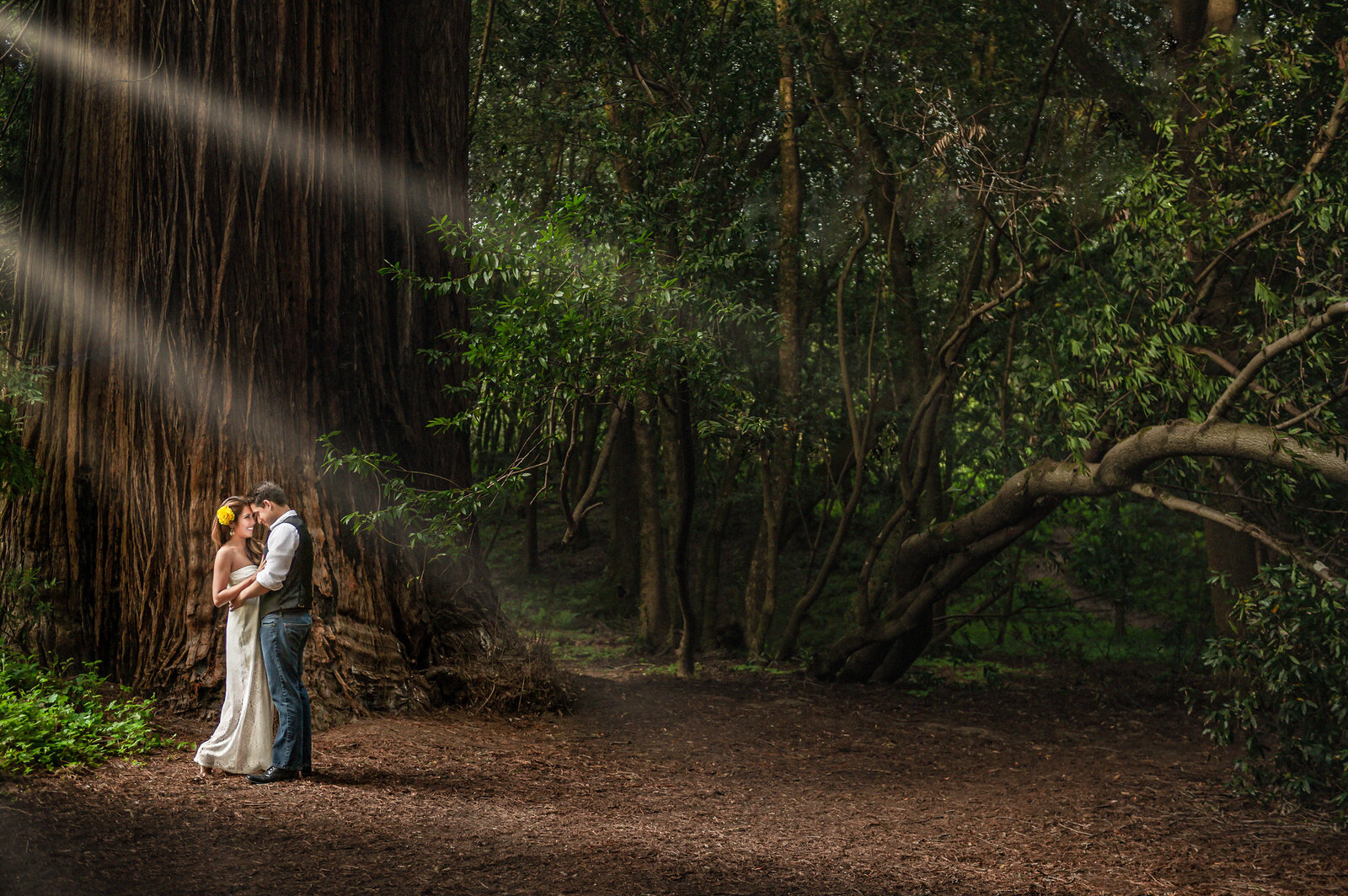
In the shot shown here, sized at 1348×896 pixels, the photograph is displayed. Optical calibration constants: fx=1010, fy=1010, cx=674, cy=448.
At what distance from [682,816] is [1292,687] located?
12.7ft

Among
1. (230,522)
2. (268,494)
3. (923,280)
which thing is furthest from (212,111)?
(923,280)

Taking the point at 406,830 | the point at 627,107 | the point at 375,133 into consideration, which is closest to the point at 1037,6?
the point at 627,107

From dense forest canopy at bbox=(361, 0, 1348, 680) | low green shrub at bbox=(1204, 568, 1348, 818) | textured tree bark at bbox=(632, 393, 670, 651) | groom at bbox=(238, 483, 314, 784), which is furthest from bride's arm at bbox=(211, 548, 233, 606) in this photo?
textured tree bark at bbox=(632, 393, 670, 651)

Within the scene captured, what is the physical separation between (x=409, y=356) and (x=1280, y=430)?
6.21m

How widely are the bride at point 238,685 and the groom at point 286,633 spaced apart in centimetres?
7

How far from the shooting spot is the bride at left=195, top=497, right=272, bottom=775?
18.3 ft

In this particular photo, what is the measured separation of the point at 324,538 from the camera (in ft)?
24.2

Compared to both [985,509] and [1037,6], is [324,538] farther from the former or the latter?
[1037,6]

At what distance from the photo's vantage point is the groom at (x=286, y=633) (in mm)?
5535

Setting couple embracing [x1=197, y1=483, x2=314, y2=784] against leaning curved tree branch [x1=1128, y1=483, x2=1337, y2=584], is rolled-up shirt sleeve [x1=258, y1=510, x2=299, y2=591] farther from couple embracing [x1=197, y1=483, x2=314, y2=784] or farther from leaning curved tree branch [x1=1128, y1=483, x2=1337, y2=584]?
leaning curved tree branch [x1=1128, y1=483, x2=1337, y2=584]

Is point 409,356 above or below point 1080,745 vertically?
above

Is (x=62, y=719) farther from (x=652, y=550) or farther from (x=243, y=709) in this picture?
(x=652, y=550)

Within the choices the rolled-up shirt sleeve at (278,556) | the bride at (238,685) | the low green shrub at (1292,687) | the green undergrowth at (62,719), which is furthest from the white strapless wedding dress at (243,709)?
the low green shrub at (1292,687)

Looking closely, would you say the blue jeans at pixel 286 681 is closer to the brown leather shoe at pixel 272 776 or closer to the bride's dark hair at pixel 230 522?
the brown leather shoe at pixel 272 776
